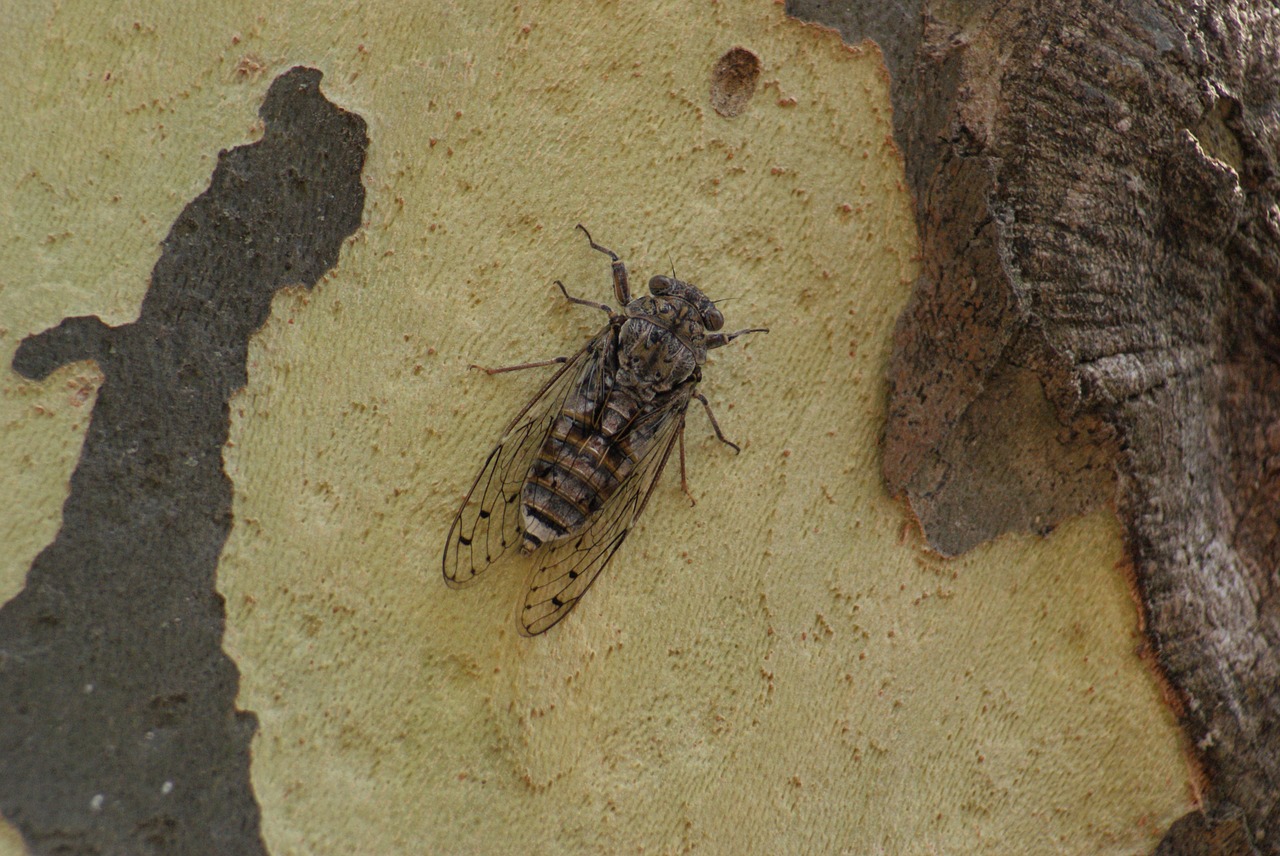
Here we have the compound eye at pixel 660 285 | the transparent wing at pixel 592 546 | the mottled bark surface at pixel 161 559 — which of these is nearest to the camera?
the mottled bark surface at pixel 161 559

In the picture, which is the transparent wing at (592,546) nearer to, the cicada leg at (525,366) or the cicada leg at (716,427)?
the cicada leg at (716,427)

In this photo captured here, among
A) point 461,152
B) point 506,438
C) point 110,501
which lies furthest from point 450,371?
point 110,501

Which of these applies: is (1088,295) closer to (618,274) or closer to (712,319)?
(712,319)

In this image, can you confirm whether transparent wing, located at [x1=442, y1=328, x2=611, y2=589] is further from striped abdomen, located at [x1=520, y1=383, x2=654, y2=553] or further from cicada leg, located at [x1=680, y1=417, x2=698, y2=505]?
cicada leg, located at [x1=680, y1=417, x2=698, y2=505]

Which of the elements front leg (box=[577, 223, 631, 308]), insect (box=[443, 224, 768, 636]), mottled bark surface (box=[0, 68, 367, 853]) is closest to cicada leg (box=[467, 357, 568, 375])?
insect (box=[443, 224, 768, 636])

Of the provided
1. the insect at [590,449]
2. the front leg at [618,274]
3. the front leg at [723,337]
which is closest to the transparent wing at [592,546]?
the insect at [590,449]

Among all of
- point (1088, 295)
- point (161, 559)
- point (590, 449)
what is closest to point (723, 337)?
point (590, 449)
